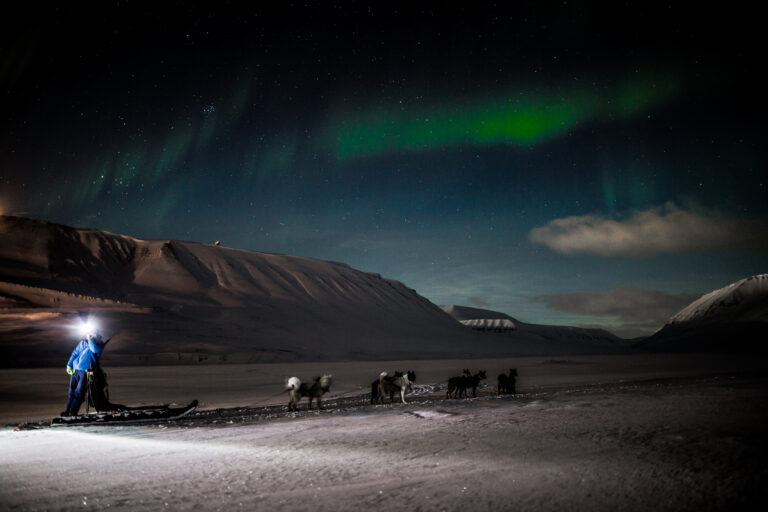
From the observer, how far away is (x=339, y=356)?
66.1m

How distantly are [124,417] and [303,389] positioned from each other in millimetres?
4795

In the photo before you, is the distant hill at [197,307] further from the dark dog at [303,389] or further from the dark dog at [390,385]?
the dark dog at [390,385]

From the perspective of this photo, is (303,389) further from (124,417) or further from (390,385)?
(124,417)

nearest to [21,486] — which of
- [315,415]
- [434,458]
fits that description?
[434,458]

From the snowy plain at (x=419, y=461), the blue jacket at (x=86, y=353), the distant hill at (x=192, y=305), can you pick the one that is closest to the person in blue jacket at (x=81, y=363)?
the blue jacket at (x=86, y=353)

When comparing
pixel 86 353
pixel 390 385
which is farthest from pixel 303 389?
pixel 86 353

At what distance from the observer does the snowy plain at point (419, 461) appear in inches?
206

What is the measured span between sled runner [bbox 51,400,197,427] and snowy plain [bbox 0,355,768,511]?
1.32 feet

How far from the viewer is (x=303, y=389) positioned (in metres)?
15.3

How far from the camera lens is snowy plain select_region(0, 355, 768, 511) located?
524cm

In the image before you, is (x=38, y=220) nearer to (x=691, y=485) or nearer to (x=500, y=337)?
(x=500, y=337)

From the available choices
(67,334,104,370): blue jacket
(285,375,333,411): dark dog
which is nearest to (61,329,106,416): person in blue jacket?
(67,334,104,370): blue jacket

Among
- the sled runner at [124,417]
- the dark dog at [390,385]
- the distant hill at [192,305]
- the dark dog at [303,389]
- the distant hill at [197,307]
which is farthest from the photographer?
the distant hill at [192,305]

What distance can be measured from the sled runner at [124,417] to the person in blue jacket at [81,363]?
94 cm
